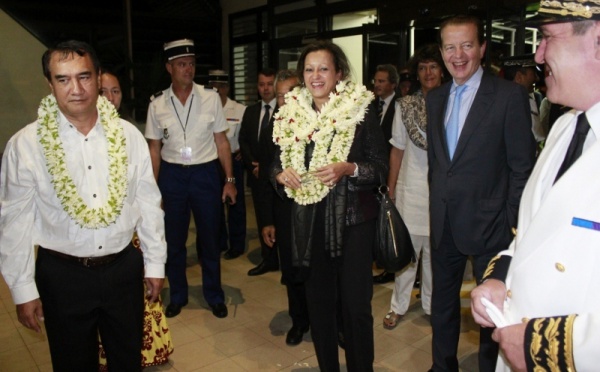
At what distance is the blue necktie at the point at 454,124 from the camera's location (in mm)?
2527

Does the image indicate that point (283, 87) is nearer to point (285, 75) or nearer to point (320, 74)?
point (285, 75)

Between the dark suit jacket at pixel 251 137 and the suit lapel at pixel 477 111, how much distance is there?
2697 millimetres

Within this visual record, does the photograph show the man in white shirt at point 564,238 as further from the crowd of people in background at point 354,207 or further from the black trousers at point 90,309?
the black trousers at point 90,309

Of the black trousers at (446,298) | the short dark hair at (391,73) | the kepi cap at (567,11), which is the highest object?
the short dark hair at (391,73)

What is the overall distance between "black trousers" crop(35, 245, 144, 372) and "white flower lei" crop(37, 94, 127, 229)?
202mm

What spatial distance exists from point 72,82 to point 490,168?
1926mm

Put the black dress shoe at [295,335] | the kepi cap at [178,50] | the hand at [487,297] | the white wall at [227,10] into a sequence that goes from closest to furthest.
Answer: the hand at [487,297], the black dress shoe at [295,335], the kepi cap at [178,50], the white wall at [227,10]

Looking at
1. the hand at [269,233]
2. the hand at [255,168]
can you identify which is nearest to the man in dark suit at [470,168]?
the hand at [269,233]

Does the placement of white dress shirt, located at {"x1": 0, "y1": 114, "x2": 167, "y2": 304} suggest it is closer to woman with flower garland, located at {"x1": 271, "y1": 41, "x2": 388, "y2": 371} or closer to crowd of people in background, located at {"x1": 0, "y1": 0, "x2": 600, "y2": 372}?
crowd of people in background, located at {"x1": 0, "y1": 0, "x2": 600, "y2": 372}

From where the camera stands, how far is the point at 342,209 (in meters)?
2.45

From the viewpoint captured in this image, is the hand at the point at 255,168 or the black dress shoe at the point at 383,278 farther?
the hand at the point at 255,168

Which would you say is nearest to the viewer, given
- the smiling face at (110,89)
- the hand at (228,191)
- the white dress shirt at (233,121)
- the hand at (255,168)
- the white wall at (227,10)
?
the smiling face at (110,89)

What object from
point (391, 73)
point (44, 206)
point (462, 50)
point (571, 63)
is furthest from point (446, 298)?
point (391, 73)

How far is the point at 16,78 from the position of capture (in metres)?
7.98
